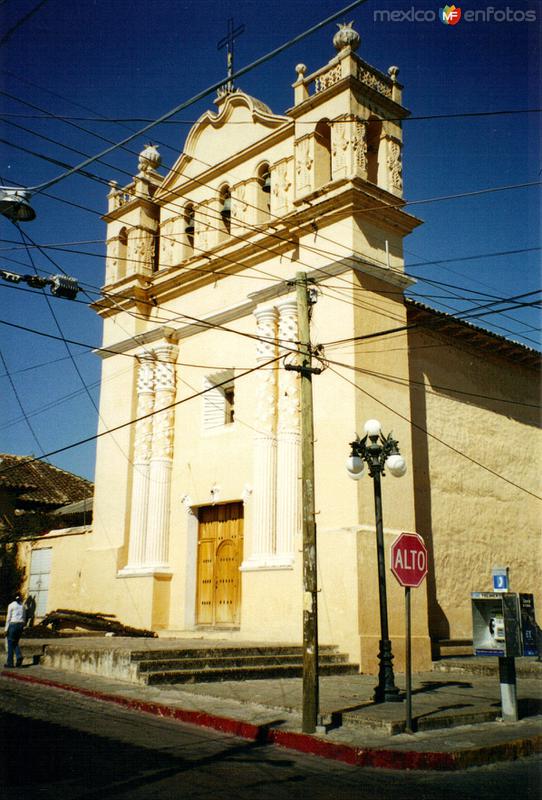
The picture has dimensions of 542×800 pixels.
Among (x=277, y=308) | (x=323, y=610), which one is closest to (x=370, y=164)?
(x=277, y=308)

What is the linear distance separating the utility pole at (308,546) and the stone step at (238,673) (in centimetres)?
394

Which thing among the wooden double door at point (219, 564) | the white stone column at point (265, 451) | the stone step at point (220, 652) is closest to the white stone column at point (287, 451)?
the white stone column at point (265, 451)

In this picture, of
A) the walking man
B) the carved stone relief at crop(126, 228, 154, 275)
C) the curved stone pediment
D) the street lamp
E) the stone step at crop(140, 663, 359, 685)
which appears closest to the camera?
the street lamp

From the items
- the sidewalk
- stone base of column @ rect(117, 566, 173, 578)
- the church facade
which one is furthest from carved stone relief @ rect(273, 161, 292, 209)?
the sidewalk

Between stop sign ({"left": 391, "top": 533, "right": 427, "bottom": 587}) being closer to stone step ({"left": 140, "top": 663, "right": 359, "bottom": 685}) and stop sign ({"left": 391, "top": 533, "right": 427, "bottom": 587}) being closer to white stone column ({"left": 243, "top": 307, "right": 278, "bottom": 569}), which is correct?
stone step ({"left": 140, "top": 663, "right": 359, "bottom": 685})

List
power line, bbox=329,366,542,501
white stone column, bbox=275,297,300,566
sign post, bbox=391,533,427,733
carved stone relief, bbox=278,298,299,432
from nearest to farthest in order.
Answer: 1. sign post, bbox=391,533,427,733
2. power line, bbox=329,366,542,501
3. white stone column, bbox=275,297,300,566
4. carved stone relief, bbox=278,298,299,432

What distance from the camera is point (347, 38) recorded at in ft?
59.2

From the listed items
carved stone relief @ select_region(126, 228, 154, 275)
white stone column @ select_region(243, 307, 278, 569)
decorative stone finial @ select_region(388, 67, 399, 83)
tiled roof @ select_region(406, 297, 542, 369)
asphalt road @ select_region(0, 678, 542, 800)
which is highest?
decorative stone finial @ select_region(388, 67, 399, 83)

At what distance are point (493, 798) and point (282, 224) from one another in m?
14.0

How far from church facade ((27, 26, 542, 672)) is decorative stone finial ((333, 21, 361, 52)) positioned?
0.05m

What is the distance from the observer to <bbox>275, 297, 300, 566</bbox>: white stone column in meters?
16.9

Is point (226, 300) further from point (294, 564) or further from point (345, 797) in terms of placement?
point (345, 797)

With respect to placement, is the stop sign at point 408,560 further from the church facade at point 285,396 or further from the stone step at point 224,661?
the church facade at point 285,396

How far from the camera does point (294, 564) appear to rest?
53.7 feet
